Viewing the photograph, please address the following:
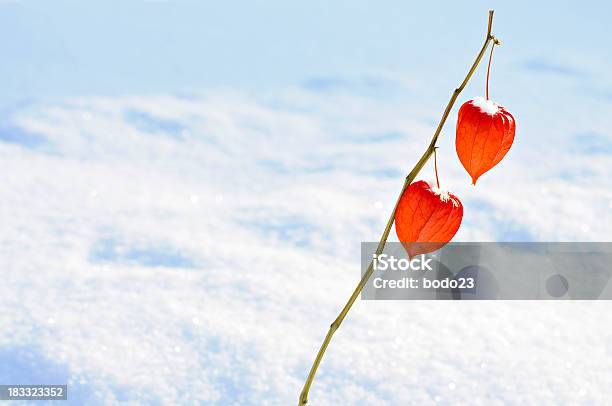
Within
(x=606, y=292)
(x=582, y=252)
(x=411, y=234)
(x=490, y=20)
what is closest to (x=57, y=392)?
(x=411, y=234)

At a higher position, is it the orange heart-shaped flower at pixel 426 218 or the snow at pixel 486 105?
the snow at pixel 486 105

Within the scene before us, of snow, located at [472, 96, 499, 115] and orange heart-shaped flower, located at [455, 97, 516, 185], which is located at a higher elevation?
snow, located at [472, 96, 499, 115]

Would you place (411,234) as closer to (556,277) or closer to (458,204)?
(458,204)

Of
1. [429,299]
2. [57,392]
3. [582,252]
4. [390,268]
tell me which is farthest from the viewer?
[582,252]

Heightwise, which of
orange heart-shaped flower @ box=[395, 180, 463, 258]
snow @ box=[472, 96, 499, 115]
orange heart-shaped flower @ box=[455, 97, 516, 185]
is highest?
snow @ box=[472, 96, 499, 115]
